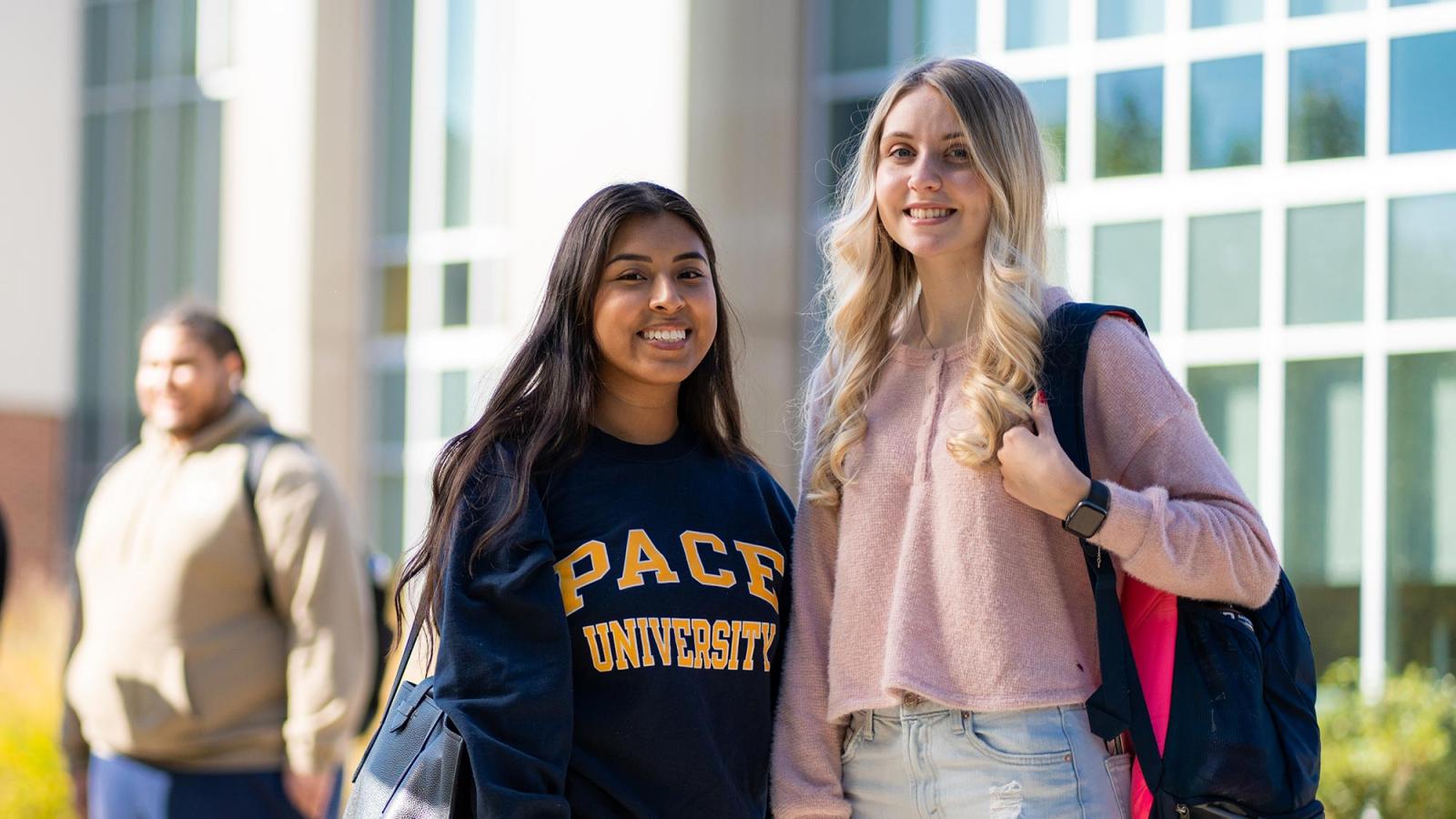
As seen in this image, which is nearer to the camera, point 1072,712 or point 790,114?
point 1072,712

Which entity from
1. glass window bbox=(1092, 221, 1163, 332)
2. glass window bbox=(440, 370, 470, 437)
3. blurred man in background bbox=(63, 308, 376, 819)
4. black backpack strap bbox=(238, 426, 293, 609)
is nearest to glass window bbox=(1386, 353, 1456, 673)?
glass window bbox=(1092, 221, 1163, 332)

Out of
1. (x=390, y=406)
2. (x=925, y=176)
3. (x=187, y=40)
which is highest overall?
(x=187, y=40)

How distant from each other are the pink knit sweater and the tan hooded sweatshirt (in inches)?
111

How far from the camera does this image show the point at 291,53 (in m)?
12.5

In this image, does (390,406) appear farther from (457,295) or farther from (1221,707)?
(1221,707)

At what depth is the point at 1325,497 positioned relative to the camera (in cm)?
826

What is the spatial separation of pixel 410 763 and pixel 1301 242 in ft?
21.4

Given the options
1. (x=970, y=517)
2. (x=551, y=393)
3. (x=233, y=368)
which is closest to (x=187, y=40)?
(x=233, y=368)

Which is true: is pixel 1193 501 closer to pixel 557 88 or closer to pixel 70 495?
pixel 557 88

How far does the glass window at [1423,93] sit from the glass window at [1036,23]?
1933mm

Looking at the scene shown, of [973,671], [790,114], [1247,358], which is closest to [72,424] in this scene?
[790,114]

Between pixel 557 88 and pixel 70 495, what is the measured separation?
356 inches

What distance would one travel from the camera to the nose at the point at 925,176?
3.09 meters

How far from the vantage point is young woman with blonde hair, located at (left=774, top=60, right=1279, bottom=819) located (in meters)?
2.86
